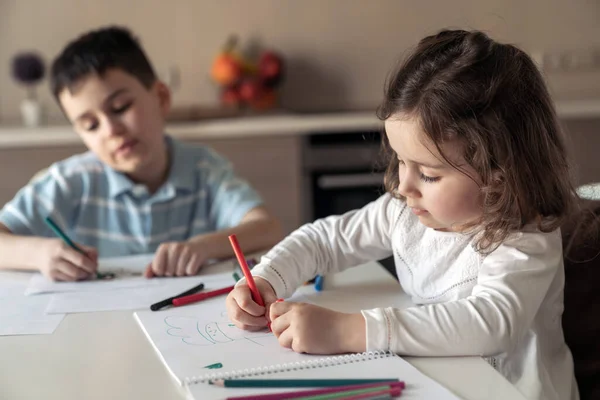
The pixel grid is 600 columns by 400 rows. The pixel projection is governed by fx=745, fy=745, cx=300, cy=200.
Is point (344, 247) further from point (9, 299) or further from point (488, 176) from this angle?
point (9, 299)

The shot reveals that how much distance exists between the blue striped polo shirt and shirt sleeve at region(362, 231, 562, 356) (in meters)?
0.75

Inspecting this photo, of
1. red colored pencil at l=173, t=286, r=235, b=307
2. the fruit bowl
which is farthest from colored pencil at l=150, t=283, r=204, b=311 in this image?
the fruit bowl

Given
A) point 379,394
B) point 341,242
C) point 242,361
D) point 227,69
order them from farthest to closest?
1. point 227,69
2. point 341,242
3. point 242,361
4. point 379,394

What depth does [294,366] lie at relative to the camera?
831 millimetres

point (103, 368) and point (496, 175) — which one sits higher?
point (496, 175)

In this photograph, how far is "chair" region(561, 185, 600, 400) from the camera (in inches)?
43.9

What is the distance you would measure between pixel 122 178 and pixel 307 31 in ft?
6.36

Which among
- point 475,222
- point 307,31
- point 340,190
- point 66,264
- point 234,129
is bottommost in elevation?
point 340,190

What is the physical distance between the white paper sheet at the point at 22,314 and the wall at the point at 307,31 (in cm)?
227

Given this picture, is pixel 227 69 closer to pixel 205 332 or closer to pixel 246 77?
pixel 246 77

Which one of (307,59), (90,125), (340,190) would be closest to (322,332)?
(90,125)

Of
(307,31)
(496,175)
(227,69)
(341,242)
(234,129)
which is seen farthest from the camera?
(307,31)

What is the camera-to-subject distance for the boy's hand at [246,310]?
3.16 feet

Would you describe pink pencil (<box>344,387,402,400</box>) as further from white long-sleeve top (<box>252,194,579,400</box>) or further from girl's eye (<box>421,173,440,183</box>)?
girl's eye (<box>421,173,440,183</box>)
